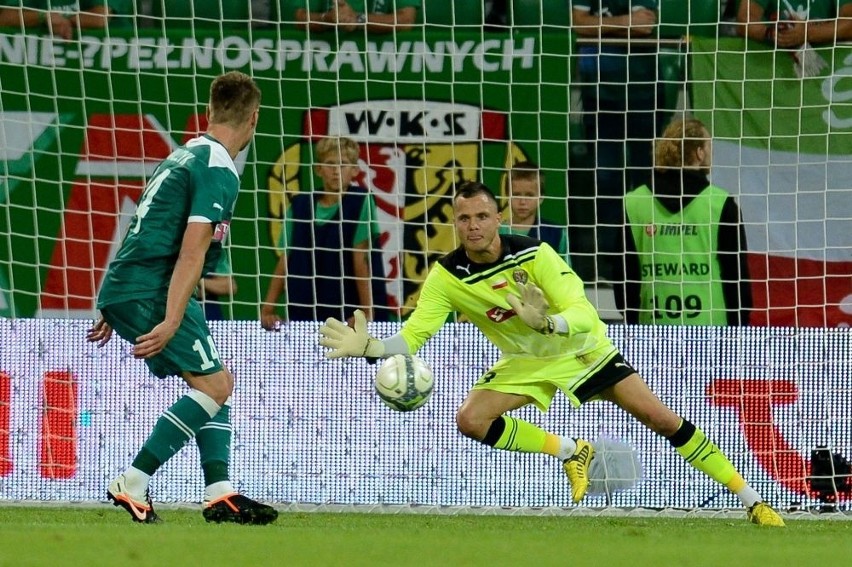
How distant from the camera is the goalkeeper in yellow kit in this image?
8.38 m

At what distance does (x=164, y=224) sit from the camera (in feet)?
23.1

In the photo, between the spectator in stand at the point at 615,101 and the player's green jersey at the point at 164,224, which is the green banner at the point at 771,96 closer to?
the spectator in stand at the point at 615,101

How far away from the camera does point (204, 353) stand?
279 inches

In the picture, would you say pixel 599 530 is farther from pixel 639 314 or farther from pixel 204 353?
pixel 639 314

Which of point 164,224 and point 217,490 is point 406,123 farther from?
point 217,490

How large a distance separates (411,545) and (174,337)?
1784mm

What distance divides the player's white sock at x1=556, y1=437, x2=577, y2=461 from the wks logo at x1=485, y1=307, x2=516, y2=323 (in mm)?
835

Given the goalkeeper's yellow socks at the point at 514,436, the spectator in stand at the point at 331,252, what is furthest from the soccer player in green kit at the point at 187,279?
the spectator in stand at the point at 331,252

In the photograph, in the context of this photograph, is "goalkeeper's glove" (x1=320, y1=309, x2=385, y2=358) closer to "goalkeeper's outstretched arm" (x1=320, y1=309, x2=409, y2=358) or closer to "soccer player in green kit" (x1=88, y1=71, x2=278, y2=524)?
"goalkeeper's outstretched arm" (x1=320, y1=309, x2=409, y2=358)

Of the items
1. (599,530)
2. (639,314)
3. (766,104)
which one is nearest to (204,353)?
(599,530)

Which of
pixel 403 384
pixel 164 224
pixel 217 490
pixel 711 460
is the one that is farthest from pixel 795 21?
pixel 217 490

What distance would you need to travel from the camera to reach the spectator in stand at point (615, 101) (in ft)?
35.2

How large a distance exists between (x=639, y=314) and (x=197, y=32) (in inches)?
148

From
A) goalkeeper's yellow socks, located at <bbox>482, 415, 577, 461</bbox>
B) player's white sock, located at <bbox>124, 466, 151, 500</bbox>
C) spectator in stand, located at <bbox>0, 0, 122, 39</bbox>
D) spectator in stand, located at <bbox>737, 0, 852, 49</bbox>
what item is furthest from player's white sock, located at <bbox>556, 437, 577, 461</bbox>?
spectator in stand, located at <bbox>0, 0, 122, 39</bbox>
